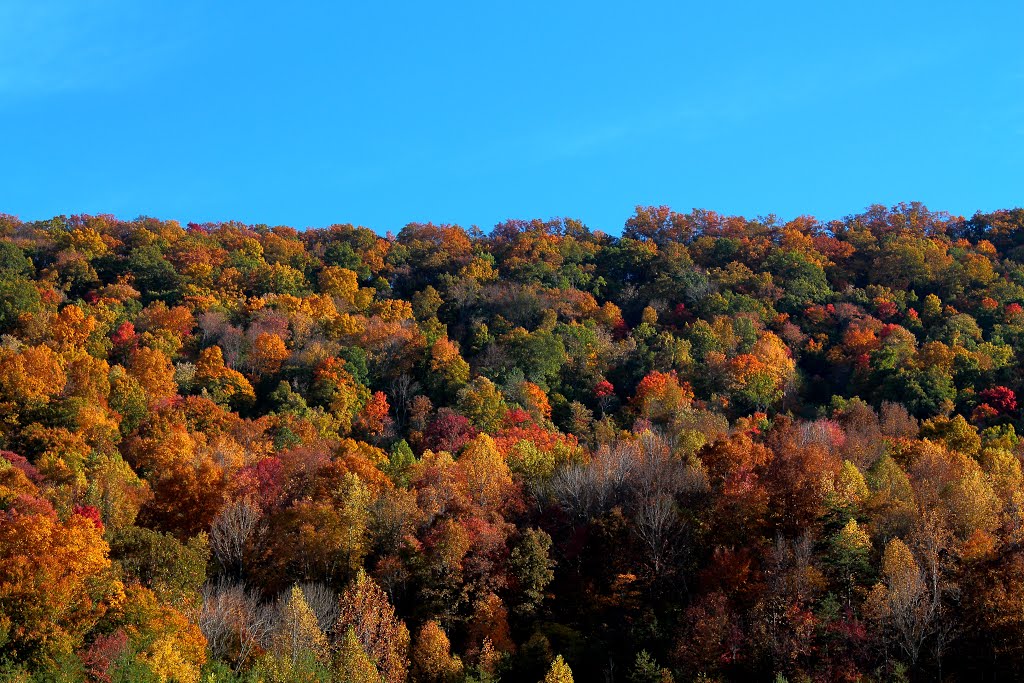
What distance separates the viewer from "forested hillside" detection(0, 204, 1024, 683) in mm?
35844

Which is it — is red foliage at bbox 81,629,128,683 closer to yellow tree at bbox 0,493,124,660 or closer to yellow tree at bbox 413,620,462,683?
yellow tree at bbox 0,493,124,660

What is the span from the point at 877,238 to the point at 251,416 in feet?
213

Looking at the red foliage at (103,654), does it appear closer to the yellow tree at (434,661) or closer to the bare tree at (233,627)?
the bare tree at (233,627)

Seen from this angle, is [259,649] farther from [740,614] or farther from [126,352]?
[126,352]

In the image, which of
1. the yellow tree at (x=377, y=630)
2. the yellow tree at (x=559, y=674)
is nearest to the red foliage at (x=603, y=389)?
the yellow tree at (x=377, y=630)

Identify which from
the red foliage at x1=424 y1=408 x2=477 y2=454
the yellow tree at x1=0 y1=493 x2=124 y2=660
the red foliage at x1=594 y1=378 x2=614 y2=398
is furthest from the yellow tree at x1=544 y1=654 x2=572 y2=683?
the red foliage at x1=594 y1=378 x2=614 y2=398

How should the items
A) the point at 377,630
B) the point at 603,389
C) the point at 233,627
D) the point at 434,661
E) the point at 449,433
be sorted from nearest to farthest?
the point at 233,627
the point at 434,661
the point at 377,630
the point at 449,433
the point at 603,389

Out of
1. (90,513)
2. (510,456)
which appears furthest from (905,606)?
(90,513)

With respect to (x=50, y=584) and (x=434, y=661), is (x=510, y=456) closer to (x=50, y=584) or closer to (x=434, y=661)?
(x=434, y=661)

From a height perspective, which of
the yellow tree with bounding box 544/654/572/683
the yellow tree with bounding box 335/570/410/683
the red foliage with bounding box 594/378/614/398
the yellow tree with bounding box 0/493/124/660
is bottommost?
the yellow tree with bounding box 544/654/572/683

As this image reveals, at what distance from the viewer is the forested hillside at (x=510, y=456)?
3584 cm

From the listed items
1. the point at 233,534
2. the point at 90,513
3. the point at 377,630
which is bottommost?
the point at 377,630

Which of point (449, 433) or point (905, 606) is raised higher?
point (449, 433)

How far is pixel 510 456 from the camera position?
55500 mm
